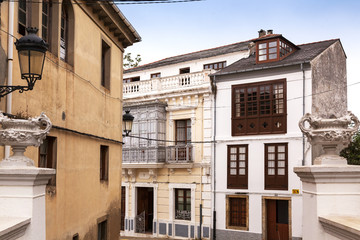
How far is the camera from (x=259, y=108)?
66.0ft

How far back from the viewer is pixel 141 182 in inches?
914

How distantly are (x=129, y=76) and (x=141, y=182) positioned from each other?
24.6 feet

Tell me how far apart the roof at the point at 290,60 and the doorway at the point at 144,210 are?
26.6ft

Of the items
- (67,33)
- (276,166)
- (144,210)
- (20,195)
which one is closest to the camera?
(20,195)

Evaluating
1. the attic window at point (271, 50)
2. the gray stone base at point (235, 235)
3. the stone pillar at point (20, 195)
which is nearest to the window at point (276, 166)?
the gray stone base at point (235, 235)

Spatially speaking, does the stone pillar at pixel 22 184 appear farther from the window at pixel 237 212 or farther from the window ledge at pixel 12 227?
the window at pixel 237 212

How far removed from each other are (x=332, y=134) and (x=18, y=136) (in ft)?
12.0

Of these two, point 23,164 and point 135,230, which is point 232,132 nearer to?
point 135,230

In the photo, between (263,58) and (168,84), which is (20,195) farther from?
(168,84)

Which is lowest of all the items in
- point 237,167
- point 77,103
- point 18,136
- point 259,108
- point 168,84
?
point 237,167

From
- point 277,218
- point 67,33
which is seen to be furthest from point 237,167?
point 67,33

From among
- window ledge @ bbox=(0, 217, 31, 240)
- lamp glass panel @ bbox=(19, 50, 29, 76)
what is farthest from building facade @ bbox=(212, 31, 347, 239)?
window ledge @ bbox=(0, 217, 31, 240)

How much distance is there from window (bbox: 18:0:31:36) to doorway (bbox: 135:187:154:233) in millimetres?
16851

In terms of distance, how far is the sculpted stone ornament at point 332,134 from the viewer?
4996mm
